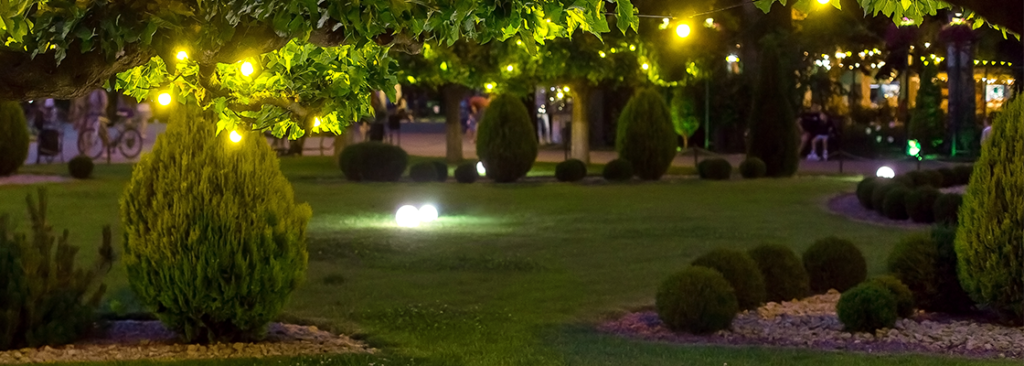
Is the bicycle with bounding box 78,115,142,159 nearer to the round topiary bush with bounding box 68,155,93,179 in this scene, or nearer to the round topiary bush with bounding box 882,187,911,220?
the round topiary bush with bounding box 68,155,93,179

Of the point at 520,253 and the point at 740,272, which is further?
the point at 520,253

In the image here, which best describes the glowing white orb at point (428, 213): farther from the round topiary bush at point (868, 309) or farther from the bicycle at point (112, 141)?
the bicycle at point (112, 141)

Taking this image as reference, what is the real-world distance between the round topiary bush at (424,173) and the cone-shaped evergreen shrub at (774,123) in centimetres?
617

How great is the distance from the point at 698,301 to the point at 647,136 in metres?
15.4

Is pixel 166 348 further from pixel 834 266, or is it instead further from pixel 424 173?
pixel 424 173

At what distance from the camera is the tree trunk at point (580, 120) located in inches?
1067

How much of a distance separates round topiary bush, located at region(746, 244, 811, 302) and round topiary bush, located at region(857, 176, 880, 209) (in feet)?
25.6

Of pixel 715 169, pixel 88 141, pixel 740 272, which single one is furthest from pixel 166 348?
pixel 88 141

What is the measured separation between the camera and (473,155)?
32875 mm

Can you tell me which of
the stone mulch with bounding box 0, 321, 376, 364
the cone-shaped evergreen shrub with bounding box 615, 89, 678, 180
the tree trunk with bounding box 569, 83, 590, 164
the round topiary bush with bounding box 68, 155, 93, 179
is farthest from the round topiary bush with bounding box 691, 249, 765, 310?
the tree trunk with bounding box 569, 83, 590, 164

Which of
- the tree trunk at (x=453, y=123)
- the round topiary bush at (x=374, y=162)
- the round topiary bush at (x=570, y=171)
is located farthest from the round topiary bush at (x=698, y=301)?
the tree trunk at (x=453, y=123)

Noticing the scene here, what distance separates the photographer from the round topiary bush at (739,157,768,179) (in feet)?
76.2

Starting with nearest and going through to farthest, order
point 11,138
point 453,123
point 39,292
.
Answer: point 39,292
point 11,138
point 453,123

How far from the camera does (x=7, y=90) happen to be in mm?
3971
